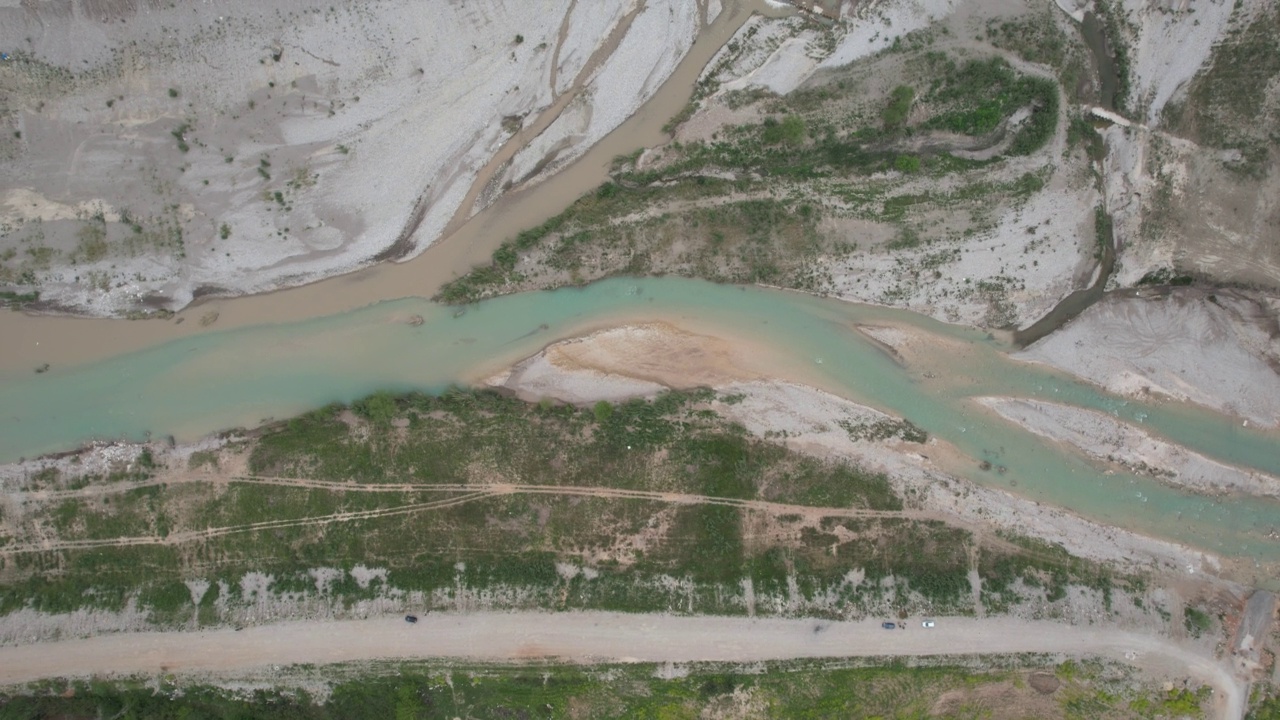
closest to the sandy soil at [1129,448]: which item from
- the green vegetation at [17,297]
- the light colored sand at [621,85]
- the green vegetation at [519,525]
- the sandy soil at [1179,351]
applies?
the sandy soil at [1179,351]

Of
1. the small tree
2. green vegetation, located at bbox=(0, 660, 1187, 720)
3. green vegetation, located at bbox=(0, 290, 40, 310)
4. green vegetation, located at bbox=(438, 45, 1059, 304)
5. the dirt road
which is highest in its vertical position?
green vegetation, located at bbox=(438, 45, 1059, 304)

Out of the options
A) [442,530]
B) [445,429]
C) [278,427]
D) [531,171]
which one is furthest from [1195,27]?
[278,427]

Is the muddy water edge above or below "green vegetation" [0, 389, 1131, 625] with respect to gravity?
above

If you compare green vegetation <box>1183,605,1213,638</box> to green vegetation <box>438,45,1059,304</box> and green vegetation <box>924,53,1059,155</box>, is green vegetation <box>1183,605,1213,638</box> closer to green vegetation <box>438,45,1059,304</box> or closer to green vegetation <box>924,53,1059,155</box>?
green vegetation <box>438,45,1059,304</box>

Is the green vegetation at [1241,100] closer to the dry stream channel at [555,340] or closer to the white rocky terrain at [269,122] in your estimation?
the dry stream channel at [555,340]

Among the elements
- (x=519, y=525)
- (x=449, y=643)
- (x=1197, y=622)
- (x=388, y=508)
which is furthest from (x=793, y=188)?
(x=1197, y=622)

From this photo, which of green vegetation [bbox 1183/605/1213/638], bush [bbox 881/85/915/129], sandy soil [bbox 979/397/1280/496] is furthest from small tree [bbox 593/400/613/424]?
green vegetation [bbox 1183/605/1213/638]

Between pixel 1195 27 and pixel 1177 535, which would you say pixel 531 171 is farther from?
pixel 1177 535
